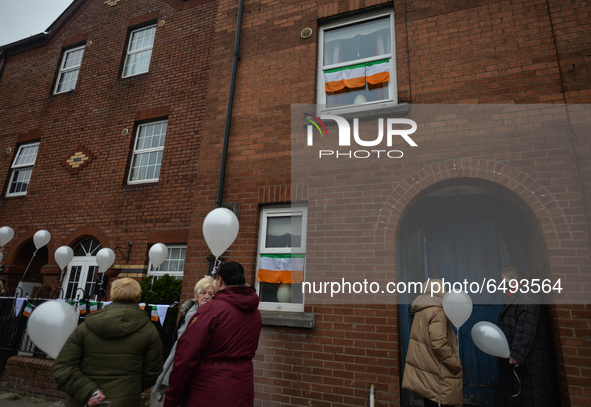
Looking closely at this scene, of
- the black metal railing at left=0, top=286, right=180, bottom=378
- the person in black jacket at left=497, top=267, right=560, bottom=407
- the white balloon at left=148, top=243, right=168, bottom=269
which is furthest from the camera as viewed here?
the white balloon at left=148, top=243, right=168, bottom=269

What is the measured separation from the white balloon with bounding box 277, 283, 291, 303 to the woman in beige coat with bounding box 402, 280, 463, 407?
5.70 ft

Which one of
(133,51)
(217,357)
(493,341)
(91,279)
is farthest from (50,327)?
(133,51)

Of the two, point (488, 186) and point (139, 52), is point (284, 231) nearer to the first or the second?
point (488, 186)

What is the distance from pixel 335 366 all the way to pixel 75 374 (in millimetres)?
2761

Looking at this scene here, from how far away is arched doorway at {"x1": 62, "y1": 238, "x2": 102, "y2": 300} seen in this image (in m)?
8.52

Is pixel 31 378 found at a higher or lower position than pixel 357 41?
lower

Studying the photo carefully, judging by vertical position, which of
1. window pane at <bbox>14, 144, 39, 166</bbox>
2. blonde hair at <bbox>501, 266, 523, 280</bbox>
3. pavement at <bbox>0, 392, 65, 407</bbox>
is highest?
window pane at <bbox>14, 144, 39, 166</bbox>

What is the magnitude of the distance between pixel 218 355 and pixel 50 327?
1473mm

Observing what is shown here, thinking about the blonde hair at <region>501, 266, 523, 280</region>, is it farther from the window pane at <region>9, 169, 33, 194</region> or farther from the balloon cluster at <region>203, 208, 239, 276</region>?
the window pane at <region>9, 169, 33, 194</region>

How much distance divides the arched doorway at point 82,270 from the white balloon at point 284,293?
5.86 m

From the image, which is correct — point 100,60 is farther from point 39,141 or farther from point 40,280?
point 40,280

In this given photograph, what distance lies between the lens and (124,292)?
110 inches

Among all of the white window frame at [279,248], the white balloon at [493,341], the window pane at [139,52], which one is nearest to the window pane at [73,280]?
the window pane at [139,52]

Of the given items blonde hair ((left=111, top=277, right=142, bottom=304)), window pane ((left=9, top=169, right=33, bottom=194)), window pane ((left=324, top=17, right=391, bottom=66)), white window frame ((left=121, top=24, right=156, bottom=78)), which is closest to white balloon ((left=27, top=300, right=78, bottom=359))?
blonde hair ((left=111, top=277, right=142, bottom=304))
